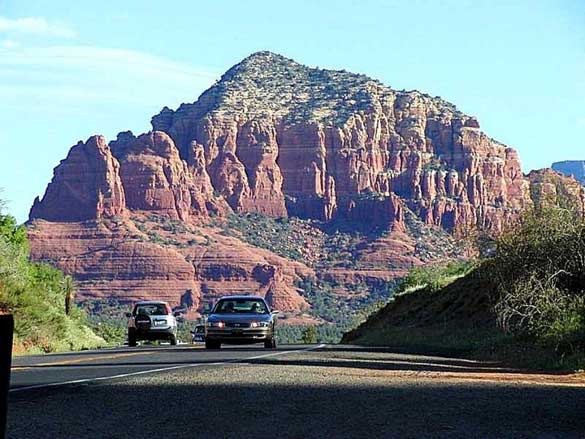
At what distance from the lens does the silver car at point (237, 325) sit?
36969 millimetres

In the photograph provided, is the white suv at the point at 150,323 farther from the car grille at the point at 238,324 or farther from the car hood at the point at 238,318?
the car grille at the point at 238,324

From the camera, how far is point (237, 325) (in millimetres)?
37000

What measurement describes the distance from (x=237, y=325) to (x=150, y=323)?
42.0 feet

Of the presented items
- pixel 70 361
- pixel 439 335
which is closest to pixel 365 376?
pixel 70 361

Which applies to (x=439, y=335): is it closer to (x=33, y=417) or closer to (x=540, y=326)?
(x=540, y=326)

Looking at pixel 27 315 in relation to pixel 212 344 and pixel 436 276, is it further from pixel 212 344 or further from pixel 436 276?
pixel 436 276

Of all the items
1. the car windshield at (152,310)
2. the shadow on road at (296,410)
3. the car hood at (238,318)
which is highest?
the car windshield at (152,310)

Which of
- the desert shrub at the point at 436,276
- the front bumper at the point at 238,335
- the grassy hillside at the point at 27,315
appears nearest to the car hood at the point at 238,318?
the front bumper at the point at 238,335

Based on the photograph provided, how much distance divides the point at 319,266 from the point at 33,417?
166m

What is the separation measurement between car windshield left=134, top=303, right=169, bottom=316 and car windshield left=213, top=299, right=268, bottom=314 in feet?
36.8

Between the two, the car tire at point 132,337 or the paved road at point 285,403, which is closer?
the paved road at point 285,403

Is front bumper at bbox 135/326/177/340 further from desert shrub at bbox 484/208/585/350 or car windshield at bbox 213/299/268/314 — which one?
desert shrub at bbox 484/208/585/350

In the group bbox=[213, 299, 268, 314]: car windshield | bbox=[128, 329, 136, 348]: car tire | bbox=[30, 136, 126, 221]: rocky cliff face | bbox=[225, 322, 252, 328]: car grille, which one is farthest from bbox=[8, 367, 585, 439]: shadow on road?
bbox=[30, 136, 126, 221]: rocky cliff face

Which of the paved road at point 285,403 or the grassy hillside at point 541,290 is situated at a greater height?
the grassy hillside at point 541,290
